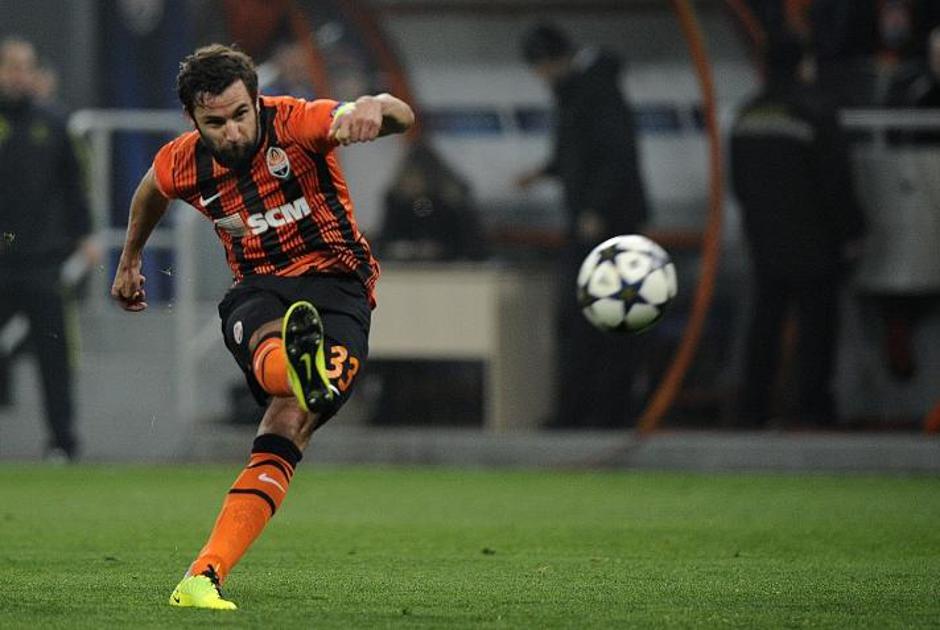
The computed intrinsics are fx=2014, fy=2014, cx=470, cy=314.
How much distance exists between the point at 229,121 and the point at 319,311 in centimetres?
66

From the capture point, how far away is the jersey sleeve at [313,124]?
20.4 feet

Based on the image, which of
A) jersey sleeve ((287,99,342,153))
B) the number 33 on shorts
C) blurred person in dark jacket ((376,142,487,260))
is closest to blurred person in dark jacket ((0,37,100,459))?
blurred person in dark jacket ((376,142,487,260))

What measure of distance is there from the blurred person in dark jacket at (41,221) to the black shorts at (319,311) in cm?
733

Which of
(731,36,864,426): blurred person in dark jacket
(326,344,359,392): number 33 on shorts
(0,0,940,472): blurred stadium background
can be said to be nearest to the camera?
(326,344,359,392): number 33 on shorts

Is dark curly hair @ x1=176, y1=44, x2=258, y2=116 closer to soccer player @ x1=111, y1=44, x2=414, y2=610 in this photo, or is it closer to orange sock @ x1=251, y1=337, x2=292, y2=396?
soccer player @ x1=111, y1=44, x2=414, y2=610

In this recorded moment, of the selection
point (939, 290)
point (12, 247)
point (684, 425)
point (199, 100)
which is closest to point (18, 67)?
point (12, 247)

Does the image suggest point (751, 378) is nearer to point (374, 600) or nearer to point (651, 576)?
point (651, 576)

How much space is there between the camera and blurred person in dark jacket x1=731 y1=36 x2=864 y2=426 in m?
12.8

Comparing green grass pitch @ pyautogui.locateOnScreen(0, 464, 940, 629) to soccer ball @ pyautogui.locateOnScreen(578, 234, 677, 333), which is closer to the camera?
green grass pitch @ pyautogui.locateOnScreen(0, 464, 940, 629)

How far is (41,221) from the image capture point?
13.8 meters

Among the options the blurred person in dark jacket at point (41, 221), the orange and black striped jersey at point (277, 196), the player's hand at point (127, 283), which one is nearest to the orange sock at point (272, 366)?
the orange and black striped jersey at point (277, 196)

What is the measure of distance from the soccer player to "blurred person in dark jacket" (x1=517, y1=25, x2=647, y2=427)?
688 cm

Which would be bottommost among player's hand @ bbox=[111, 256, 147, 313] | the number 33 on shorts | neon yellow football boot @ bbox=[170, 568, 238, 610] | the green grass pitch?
the green grass pitch

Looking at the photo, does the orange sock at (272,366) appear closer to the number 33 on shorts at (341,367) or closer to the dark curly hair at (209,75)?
the number 33 on shorts at (341,367)
